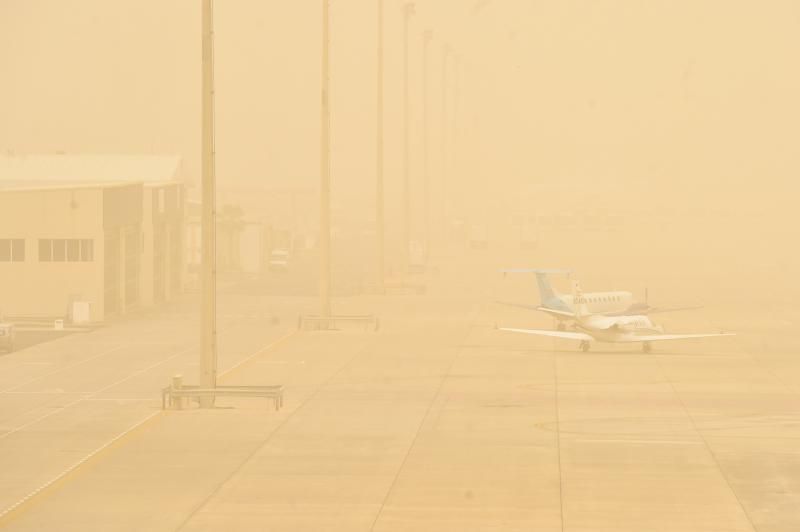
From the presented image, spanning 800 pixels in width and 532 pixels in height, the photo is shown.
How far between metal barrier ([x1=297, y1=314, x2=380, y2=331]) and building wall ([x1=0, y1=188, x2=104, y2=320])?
15498mm

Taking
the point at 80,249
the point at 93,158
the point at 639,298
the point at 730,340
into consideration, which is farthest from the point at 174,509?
the point at 93,158

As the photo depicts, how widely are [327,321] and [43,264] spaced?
2083 centimetres

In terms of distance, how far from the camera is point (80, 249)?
96.4 metres

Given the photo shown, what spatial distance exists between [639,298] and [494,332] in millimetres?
31586

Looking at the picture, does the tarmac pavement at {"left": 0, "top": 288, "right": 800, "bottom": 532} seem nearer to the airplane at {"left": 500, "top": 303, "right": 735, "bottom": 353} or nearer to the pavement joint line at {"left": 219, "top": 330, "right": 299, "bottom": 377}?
the pavement joint line at {"left": 219, "top": 330, "right": 299, "bottom": 377}

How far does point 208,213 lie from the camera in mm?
53844

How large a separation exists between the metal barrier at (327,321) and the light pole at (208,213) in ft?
106

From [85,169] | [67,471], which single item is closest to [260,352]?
[67,471]

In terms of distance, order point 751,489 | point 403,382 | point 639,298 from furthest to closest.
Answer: point 639,298, point 403,382, point 751,489

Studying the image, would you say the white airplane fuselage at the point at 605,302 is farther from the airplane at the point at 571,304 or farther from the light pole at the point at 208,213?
the light pole at the point at 208,213

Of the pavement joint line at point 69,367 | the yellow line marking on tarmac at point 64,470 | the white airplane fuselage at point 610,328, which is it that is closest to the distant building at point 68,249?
the pavement joint line at point 69,367

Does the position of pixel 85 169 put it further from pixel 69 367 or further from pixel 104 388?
pixel 104 388

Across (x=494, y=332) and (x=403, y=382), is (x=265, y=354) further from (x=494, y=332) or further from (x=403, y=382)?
(x=494, y=332)

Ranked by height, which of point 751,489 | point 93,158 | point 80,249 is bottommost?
point 751,489
